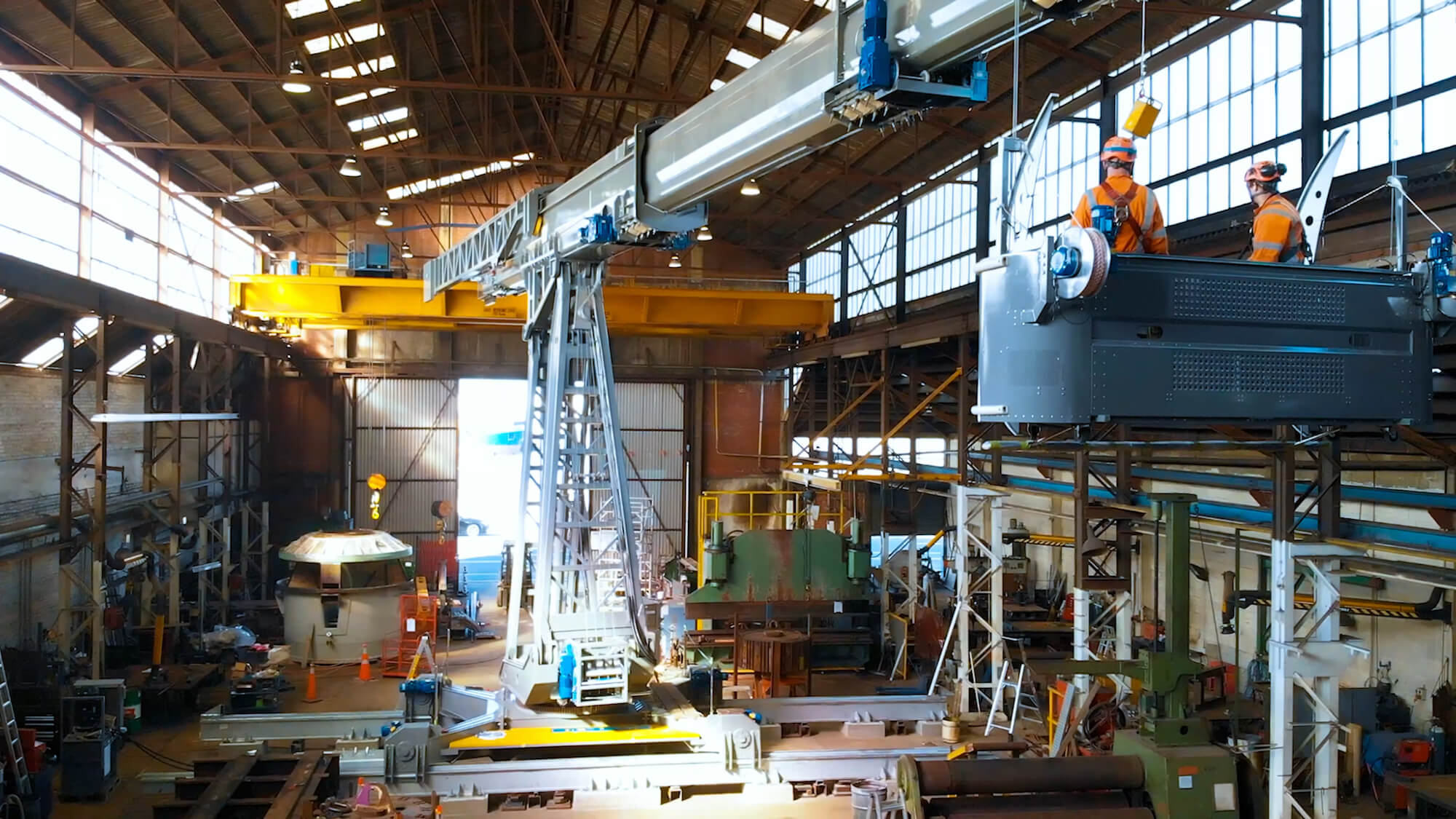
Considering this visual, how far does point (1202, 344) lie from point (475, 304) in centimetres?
1843

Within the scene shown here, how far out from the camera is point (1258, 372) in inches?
223

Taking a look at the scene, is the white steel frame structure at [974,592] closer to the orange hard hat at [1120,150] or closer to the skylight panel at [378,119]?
the orange hard hat at [1120,150]

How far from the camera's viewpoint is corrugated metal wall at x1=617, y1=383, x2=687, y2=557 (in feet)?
96.9

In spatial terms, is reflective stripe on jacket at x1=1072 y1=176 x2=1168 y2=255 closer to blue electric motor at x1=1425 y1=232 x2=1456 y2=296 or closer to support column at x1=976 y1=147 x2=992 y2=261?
blue electric motor at x1=1425 y1=232 x2=1456 y2=296

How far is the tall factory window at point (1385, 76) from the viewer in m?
11.4

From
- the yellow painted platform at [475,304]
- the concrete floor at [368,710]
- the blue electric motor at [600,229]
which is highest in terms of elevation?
the yellow painted platform at [475,304]

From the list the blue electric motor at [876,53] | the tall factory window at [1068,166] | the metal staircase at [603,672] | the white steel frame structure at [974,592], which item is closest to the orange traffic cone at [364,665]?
the metal staircase at [603,672]

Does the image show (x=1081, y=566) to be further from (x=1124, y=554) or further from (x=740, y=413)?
(x=740, y=413)

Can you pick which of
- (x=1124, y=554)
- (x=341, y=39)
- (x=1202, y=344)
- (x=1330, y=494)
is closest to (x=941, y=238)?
(x=1124, y=554)

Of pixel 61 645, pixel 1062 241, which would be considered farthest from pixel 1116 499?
pixel 61 645

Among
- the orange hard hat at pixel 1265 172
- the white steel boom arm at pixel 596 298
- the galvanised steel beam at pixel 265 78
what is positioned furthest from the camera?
the galvanised steel beam at pixel 265 78

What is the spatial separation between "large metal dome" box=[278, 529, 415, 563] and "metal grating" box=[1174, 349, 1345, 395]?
1858 cm

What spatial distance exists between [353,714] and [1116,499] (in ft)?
36.5

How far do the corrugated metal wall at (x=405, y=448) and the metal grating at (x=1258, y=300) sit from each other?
84.5 ft
